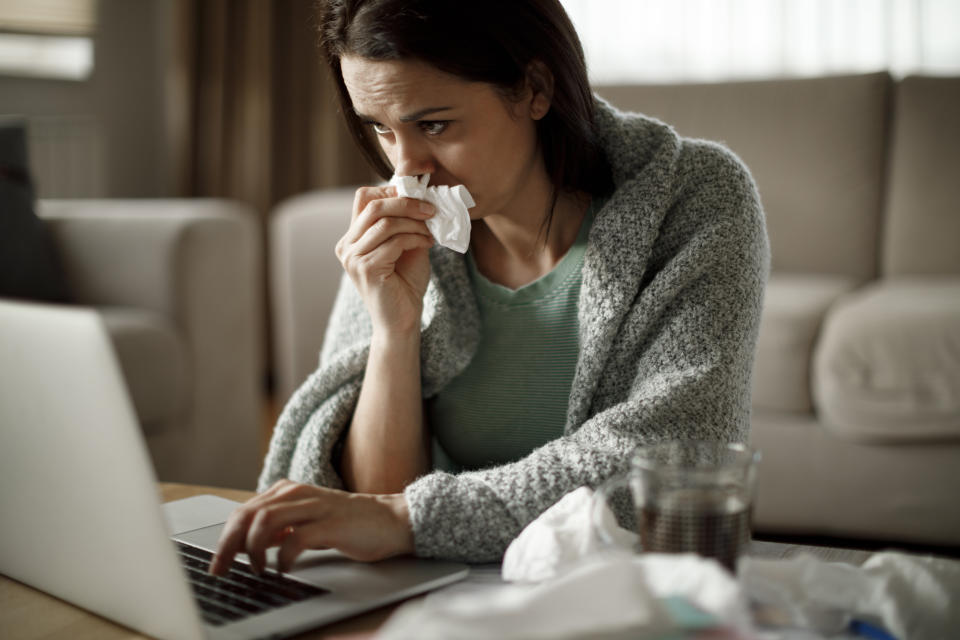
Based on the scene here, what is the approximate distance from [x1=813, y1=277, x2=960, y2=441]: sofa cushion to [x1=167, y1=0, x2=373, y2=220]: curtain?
7.23ft

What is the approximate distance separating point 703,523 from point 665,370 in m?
Result: 0.39

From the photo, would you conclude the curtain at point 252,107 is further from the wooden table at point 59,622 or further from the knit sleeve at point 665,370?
the wooden table at point 59,622

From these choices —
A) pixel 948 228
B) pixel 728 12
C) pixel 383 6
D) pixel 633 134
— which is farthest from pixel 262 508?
pixel 728 12

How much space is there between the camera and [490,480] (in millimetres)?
842

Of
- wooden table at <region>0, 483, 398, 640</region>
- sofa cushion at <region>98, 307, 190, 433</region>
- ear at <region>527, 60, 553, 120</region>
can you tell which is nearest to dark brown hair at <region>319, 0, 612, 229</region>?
ear at <region>527, 60, 553, 120</region>

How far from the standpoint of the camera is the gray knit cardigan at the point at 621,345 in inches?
32.5

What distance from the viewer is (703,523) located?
1.98 ft

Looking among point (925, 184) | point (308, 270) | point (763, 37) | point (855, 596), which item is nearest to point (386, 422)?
point (855, 596)

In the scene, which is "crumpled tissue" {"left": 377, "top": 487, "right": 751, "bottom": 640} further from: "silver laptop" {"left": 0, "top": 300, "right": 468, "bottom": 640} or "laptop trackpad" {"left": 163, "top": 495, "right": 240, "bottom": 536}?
"laptop trackpad" {"left": 163, "top": 495, "right": 240, "bottom": 536}

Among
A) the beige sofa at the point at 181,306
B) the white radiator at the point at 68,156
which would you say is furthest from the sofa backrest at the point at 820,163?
the white radiator at the point at 68,156

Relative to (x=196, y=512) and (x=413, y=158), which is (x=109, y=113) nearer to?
(x=413, y=158)

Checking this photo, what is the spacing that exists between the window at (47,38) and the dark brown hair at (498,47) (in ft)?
8.68

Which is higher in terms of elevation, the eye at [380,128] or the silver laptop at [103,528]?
the eye at [380,128]

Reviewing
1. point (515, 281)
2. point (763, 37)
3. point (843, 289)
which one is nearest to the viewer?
point (515, 281)
